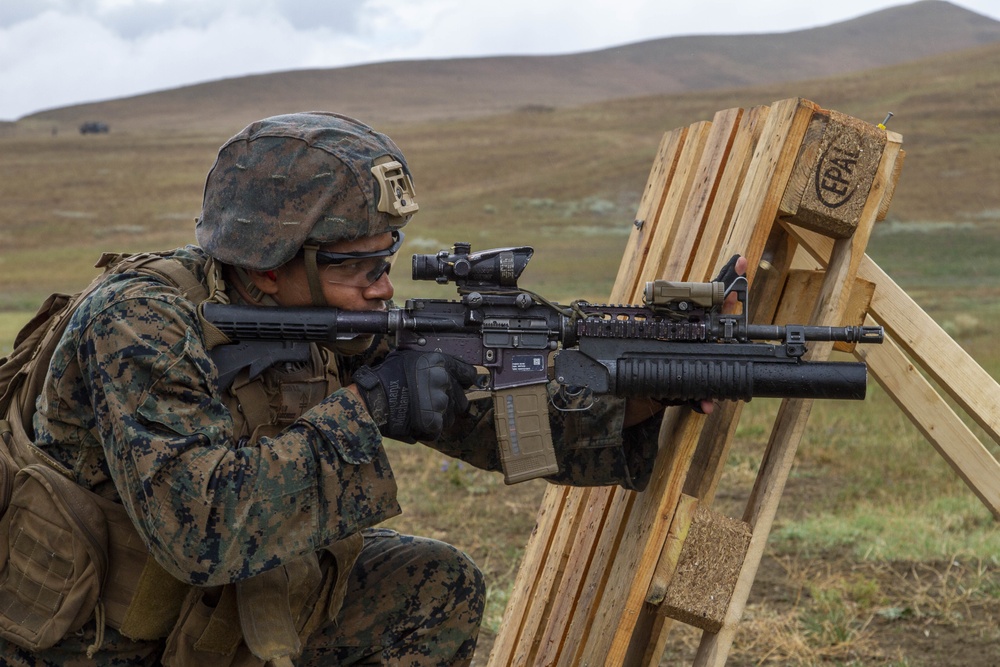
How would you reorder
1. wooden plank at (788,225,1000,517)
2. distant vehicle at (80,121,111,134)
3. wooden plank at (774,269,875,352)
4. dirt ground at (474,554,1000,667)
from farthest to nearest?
distant vehicle at (80,121,111,134)
dirt ground at (474,554,1000,667)
wooden plank at (788,225,1000,517)
wooden plank at (774,269,875,352)

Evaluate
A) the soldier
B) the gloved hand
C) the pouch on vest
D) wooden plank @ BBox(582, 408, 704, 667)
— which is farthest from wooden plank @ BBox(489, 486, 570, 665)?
the pouch on vest

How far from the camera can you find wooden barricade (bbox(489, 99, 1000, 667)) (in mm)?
3396

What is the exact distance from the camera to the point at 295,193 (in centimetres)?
330

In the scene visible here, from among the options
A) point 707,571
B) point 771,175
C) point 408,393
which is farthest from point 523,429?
point 771,175

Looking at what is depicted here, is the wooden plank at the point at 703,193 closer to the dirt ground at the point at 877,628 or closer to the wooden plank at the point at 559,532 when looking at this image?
the wooden plank at the point at 559,532

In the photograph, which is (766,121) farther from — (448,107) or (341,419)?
(448,107)

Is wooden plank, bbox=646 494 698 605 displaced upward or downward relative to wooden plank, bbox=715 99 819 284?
downward

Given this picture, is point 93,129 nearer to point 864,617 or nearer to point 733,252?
point 864,617

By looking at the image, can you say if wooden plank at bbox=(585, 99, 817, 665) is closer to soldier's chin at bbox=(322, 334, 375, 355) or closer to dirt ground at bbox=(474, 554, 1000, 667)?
soldier's chin at bbox=(322, 334, 375, 355)

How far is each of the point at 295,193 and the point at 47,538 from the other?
4.15ft

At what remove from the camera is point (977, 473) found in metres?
3.95

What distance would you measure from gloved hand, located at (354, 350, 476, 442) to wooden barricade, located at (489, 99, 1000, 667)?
2.68 ft

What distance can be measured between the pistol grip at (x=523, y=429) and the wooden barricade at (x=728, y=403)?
16.6 inches

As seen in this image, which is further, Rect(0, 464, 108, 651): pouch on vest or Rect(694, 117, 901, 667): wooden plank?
Rect(694, 117, 901, 667): wooden plank
